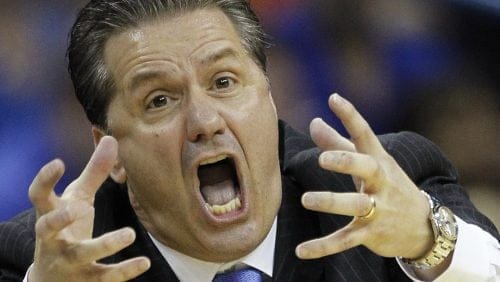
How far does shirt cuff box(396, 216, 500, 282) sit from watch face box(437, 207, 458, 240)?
13 millimetres

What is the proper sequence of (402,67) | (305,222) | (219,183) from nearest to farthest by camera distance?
(219,183) → (305,222) → (402,67)

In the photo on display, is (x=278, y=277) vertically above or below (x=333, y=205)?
below

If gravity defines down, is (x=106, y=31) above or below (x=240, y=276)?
above

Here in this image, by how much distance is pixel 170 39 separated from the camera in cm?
171

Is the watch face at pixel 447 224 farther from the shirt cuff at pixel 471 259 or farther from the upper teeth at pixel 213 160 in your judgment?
the upper teeth at pixel 213 160

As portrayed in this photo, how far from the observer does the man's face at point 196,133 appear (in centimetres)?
165

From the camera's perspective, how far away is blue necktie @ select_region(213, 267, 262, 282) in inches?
67.5

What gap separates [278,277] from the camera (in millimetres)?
1741

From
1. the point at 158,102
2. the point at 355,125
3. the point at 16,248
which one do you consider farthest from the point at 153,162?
the point at 355,125

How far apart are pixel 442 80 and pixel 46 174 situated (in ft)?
4.67

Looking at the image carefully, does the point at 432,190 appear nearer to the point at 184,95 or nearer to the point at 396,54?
the point at 184,95

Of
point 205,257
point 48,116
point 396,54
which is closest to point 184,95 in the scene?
point 205,257

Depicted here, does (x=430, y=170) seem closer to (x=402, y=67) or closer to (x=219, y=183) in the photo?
(x=219, y=183)

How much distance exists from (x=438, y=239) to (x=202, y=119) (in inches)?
17.0
